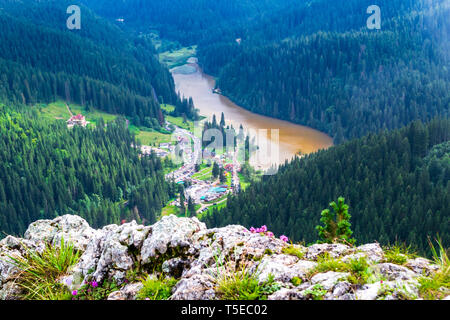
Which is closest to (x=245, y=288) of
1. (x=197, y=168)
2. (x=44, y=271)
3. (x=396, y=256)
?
(x=396, y=256)

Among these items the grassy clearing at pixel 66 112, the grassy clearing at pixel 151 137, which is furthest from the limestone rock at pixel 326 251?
the grassy clearing at pixel 66 112

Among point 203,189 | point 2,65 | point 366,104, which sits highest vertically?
point 2,65

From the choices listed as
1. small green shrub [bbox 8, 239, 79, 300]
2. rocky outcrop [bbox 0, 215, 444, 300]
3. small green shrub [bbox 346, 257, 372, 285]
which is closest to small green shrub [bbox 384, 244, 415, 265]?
rocky outcrop [bbox 0, 215, 444, 300]

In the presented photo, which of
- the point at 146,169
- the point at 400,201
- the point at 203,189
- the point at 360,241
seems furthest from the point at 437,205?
A: the point at 146,169

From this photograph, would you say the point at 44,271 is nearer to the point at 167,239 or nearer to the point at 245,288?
the point at 167,239
